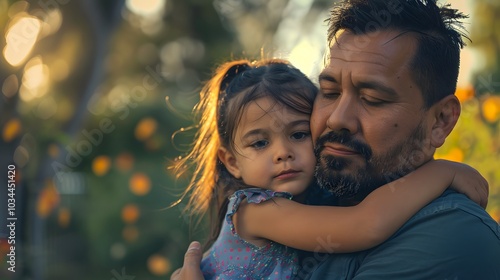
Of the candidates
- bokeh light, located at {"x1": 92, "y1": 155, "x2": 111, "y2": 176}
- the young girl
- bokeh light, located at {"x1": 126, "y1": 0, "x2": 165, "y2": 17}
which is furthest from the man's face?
bokeh light, located at {"x1": 126, "y1": 0, "x2": 165, "y2": 17}

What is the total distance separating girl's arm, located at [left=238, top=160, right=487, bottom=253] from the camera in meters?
2.16

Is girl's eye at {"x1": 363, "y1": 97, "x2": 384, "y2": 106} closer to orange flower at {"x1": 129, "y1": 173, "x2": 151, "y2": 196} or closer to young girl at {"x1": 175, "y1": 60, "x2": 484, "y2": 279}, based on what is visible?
young girl at {"x1": 175, "y1": 60, "x2": 484, "y2": 279}

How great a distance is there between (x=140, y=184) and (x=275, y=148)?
4526 millimetres

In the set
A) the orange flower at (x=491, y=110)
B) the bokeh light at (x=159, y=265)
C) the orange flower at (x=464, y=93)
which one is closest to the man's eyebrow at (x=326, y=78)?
the orange flower at (x=464, y=93)

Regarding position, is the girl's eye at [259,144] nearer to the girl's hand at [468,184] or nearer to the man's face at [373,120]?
the man's face at [373,120]

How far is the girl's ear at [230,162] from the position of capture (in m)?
2.74

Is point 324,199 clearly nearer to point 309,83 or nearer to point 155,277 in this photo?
point 309,83

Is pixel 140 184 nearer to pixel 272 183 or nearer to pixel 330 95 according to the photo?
pixel 272 183

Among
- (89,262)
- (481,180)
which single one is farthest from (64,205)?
(481,180)

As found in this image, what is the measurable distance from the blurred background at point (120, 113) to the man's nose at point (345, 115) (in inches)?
37.1

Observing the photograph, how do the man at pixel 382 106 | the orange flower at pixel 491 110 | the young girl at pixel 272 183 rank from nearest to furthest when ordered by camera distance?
the young girl at pixel 272 183, the man at pixel 382 106, the orange flower at pixel 491 110

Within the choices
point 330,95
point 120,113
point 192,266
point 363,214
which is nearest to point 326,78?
point 330,95

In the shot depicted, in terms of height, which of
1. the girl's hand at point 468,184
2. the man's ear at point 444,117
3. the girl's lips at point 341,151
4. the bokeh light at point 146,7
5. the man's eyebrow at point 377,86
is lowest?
the girl's hand at point 468,184

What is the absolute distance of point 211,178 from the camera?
2.94m
